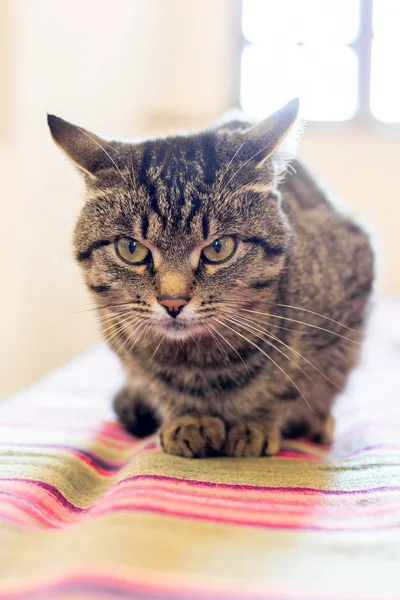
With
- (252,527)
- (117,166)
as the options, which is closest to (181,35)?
(117,166)

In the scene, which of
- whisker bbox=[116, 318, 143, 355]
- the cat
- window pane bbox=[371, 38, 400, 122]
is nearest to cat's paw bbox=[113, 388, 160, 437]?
the cat

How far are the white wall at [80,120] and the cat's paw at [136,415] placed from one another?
0.58 ft

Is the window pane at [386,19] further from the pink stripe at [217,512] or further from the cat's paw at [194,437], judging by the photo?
the pink stripe at [217,512]

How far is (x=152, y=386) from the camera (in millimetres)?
1095

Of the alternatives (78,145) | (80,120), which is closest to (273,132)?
(78,145)

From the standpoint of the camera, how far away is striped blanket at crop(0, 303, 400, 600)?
1.82 ft

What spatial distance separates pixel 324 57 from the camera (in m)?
3.48

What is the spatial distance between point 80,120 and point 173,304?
5.47ft

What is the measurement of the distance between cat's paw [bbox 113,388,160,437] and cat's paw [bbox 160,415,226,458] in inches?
6.7

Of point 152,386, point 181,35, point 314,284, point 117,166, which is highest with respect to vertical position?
point 181,35

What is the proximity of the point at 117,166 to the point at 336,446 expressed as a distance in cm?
65

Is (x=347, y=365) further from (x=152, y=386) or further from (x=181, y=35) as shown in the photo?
(x=181, y=35)

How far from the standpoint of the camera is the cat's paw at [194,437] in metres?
0.97

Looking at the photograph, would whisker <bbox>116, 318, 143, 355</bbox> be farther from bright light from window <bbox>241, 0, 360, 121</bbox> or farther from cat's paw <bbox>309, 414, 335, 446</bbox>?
bright light from window <bbox>241, 0, 360, 121</bbox>
